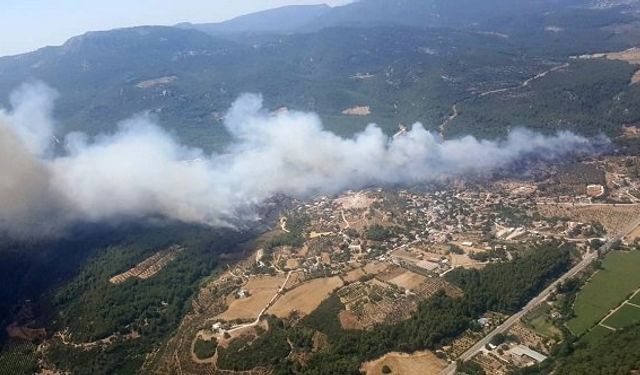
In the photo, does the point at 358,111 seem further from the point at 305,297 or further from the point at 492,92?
the point at 305,297

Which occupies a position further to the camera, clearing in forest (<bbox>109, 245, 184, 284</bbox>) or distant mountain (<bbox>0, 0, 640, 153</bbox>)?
distant mountain (<bbox>0, 0, 640, 153</bbox>)

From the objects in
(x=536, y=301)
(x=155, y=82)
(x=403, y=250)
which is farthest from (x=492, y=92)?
(x=155, y=82)

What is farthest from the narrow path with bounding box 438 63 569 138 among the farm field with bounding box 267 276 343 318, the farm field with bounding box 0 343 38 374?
the farm field with bounding box 0 343 38 374

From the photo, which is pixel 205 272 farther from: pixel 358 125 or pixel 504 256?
pixel 358 125

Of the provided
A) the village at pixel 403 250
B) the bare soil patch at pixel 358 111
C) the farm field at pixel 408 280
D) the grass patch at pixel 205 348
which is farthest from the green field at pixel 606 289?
the bare soil patch at pixel 358 111

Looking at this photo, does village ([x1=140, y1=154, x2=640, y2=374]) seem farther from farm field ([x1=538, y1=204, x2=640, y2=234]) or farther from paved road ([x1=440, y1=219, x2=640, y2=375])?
paved road ([x1=440, y1=219, x2=640, y2=375])

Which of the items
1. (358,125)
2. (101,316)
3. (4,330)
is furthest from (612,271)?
(358,125)

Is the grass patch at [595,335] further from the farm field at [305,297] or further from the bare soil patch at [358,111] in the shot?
the bare soil patch at [358,111]
